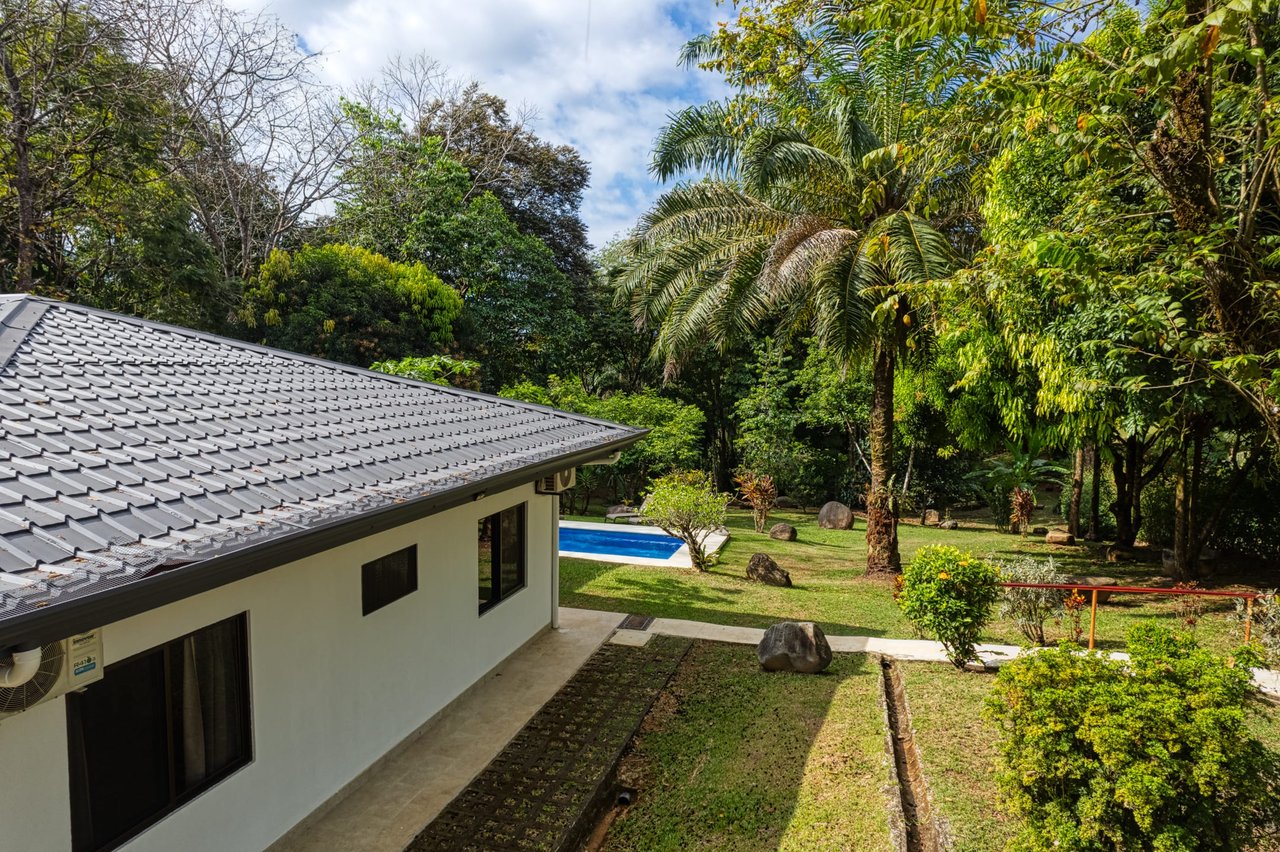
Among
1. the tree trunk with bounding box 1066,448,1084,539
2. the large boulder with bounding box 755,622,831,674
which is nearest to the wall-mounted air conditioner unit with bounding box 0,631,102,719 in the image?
the large boulder with bounding box 755,622,831,674

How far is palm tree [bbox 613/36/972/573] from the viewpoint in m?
11.7

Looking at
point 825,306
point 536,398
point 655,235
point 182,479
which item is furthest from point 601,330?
point 182,479

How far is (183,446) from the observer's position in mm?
4852

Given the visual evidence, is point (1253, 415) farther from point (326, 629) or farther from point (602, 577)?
point (326, 629)

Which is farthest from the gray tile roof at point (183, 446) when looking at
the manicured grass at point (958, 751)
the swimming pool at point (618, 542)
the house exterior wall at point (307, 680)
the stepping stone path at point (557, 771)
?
the swimming pool at point (618, 542)

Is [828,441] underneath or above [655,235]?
underneath

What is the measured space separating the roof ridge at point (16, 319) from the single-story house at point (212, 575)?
0.03 m

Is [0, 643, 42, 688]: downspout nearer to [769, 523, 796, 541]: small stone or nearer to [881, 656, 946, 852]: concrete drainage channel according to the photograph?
[881, 656, 946, 852]: concrete drainage channel

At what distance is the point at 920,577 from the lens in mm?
9000

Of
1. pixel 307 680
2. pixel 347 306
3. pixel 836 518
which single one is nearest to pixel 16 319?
pixel 307 680

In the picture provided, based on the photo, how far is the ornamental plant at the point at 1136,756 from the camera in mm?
4328

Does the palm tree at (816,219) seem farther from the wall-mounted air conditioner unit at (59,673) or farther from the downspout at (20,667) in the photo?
the downspout at (20,667)

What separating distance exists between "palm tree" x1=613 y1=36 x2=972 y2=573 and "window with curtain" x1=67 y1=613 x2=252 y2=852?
9602mm

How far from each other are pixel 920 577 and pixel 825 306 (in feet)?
17.0
